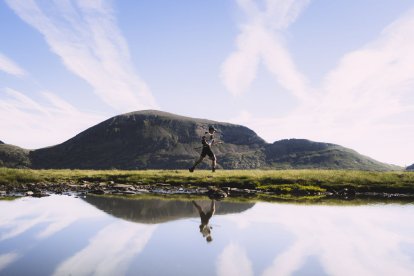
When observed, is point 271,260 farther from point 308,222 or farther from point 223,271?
point 308,222

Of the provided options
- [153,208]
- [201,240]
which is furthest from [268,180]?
[201,240]

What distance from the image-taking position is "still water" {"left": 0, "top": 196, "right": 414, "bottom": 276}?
877 cm

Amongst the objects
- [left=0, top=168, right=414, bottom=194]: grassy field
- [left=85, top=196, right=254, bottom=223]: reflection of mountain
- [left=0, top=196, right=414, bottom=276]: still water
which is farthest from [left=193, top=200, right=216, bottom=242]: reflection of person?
[left=0, top=168, right=414, bottom=194]: grassy field

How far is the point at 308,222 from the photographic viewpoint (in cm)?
1489

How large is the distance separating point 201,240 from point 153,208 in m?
6.85

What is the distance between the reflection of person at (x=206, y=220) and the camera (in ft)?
40.1

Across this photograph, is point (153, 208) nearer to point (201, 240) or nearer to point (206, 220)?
point (206, 220)

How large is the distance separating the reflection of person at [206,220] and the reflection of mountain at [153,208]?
0.70 ft

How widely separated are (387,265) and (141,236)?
676 centimetres

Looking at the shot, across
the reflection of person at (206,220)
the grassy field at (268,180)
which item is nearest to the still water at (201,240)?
the reflection of person at (206,220)

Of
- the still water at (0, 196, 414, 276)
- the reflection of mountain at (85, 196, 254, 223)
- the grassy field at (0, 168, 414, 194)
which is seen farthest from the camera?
the grassy field at (0, 168, 414, 194)

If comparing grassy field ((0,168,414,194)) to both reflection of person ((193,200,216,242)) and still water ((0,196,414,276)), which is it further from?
still water ((0,196,414,276))

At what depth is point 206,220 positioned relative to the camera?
15.0m

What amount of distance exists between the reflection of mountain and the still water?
0.15 ft
